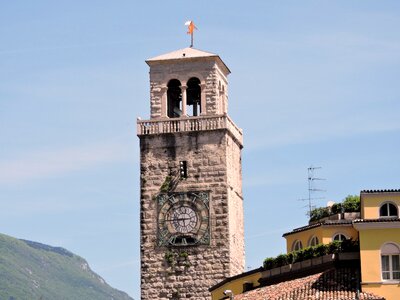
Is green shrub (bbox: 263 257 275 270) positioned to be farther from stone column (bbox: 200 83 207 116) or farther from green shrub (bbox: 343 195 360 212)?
stone column (bbox: 200 83 207 116)

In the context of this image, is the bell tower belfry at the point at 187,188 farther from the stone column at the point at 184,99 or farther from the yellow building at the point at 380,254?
the yellow building at the point at 380,254

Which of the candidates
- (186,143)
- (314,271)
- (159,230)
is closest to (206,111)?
(186,143)

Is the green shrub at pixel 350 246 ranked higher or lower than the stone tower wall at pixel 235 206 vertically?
lower

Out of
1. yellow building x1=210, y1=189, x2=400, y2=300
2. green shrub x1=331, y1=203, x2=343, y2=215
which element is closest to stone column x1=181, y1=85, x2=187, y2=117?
green shrub x1=331, y1=203, x2=343, y2=215

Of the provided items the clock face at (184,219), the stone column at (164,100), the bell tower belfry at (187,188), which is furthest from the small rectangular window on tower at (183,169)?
the stone column at (164,100)

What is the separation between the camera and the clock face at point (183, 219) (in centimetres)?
10194

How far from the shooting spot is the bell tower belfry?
332 ft

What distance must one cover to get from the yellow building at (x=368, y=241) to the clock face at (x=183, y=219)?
51.1ft

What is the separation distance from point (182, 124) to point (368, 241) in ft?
103

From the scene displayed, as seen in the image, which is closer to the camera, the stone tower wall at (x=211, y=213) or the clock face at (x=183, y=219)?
the stone tower wall at (x=211, y=213)

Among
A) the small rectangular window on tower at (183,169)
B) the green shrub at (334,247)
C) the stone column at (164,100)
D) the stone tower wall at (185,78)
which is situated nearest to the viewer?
the green shrub at (334,247)

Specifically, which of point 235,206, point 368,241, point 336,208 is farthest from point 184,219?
point 368,241

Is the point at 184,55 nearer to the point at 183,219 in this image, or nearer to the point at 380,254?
the point at 183,219

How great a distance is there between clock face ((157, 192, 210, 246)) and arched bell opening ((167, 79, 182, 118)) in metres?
7.18
